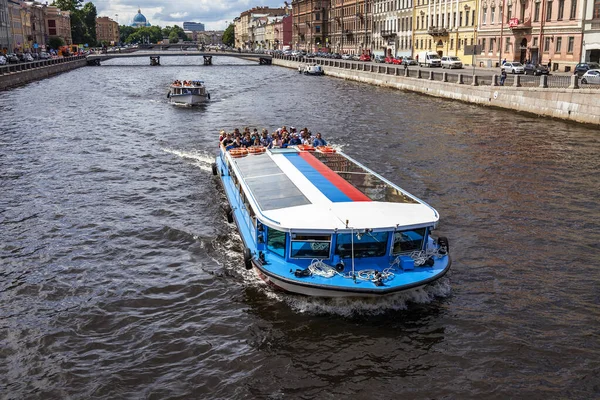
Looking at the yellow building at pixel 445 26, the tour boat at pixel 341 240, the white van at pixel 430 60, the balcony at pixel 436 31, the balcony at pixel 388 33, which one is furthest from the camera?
the balcony at pixel 388 33

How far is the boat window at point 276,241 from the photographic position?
14359 mm

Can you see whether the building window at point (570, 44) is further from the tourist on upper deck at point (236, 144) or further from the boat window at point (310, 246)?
the boat window at point (310, 246)

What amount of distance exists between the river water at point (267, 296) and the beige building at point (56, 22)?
161454 mm

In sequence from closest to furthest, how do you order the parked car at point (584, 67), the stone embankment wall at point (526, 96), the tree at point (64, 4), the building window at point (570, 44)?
the stone embankment wall at point (526, 96), the parked car at point (584, 67), the building window at point (570, 44), the tree at point (64, 4)

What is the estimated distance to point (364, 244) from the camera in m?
13.8

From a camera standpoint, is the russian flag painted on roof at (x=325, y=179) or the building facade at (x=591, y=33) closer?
the russian flag painted on roof at (x=325, y=179)

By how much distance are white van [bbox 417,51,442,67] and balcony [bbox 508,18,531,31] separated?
1132 centimetres

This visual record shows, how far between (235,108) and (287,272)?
41.5 metres

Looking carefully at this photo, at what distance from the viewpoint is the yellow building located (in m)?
79.8

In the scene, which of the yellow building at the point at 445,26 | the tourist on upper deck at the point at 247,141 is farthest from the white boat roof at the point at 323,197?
the yellow building at the point at 445,26

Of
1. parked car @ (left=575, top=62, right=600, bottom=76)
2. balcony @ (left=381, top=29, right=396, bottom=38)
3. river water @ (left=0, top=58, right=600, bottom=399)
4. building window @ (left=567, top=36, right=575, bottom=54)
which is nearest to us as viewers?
river water @ (left=0, top=58, right=600, bottom=399)

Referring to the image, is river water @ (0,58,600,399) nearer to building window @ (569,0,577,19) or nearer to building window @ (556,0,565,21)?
building window @ (569,0,577,19)

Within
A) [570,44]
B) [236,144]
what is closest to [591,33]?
[570,44]

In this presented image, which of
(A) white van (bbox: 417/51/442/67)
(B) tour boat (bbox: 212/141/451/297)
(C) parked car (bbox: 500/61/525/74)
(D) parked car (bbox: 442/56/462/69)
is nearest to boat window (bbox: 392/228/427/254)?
(B) tour boat (bbox: 212/141/451/297)
